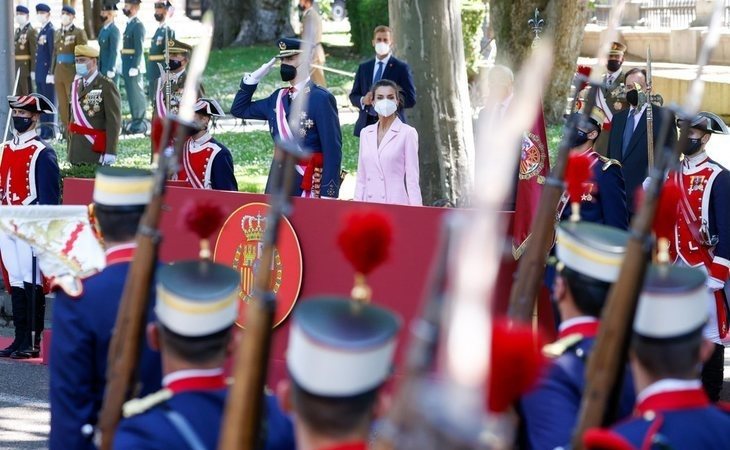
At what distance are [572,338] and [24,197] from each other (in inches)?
238

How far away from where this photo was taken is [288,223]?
24.5ft

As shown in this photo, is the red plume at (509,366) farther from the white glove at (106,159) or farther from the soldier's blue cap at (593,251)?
the white glove at (106,159)

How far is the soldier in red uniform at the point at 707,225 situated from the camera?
7738 mm

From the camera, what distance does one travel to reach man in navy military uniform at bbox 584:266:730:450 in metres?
3.23

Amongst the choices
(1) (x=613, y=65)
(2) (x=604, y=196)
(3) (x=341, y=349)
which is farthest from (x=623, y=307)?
(1) (x=613, y=65)

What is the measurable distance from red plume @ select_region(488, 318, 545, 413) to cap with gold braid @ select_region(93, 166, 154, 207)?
236 centimetres

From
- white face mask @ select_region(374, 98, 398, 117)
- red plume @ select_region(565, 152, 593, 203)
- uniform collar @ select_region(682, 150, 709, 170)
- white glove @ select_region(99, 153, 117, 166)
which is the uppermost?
red plume @ select_region(565, 152, 593, 203)

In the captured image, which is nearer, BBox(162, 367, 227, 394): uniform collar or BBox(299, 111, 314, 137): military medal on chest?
BBox(162, 367, 227, 394): uniform collar

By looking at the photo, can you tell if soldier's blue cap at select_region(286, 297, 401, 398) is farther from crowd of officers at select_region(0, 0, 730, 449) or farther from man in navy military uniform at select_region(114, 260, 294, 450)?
man in navy military uniform at select_region(114, 260, 294, 450)

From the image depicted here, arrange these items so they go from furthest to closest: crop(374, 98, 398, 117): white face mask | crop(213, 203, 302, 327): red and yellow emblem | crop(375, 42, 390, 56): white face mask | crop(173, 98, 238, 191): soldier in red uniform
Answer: crop(375, 42, 390, 56): white face mask → crop(173, 98, 238, 191): soldier in red uniform → crop(374, 98, 398, 117): white face mask → crop(213, 203, 302, 327): red and yellow emblem

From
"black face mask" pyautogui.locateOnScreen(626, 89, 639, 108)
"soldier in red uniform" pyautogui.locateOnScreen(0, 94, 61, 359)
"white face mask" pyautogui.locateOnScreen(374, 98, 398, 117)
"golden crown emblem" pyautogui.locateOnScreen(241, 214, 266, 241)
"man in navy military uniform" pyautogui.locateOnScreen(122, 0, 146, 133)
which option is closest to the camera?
"golden crown emblem" pyautogui.locateOnScreen(241, 214, 266, 241)

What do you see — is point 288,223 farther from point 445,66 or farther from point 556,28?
point 556,28

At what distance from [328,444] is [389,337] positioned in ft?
0.84

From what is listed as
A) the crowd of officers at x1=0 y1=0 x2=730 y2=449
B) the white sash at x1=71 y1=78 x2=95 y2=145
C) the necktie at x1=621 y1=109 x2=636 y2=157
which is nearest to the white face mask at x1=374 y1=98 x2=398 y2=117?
the crowd of officers at x1=0 y1=0 x2=730 y2=449
